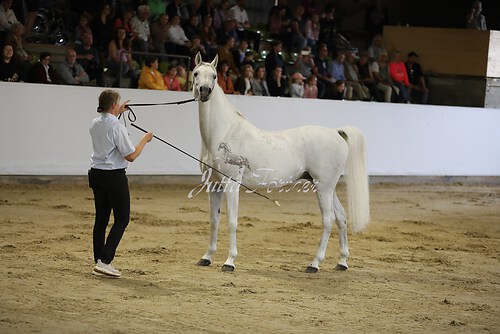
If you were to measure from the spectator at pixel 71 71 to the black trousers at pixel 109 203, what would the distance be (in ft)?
24.1

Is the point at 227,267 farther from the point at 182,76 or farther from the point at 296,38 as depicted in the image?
the point at 296,38

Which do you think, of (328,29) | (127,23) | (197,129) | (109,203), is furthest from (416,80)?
(109,203)

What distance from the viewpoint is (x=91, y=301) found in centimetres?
700

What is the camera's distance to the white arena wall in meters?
14.1

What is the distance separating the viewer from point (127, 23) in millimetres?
16891

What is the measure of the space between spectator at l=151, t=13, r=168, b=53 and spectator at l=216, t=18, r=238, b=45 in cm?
163

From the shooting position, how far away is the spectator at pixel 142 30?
1684 cm

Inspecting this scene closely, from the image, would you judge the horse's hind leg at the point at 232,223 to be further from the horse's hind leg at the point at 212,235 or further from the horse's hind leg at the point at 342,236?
the horse's hind leg at the point at 342,236

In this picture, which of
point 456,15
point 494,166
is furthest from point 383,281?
point 456,15

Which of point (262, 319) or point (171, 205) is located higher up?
point (262, 319)

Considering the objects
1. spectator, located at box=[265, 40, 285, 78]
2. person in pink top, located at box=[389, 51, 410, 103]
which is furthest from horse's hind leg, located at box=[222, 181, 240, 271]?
person in pink top, located at box=[389, 51, 410, 103]

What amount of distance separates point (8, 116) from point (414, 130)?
8.71 meters

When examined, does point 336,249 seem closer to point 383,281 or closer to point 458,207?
point 383,281

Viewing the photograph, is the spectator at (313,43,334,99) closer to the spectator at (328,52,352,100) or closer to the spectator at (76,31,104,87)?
the spectator at (328,52,352,100)
